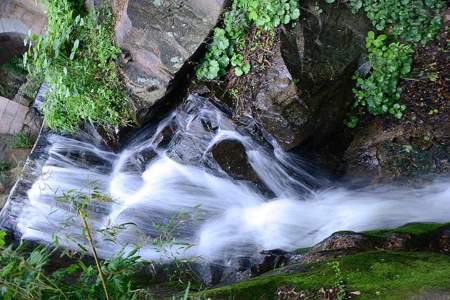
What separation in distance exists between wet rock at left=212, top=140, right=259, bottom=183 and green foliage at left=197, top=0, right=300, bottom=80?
893 mm

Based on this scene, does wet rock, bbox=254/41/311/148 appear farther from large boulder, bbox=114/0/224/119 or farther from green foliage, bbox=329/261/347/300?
green foliage, bbox=329/261/347/300

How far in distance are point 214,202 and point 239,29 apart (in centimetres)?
229

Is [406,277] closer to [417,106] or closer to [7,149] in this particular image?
[417,106]

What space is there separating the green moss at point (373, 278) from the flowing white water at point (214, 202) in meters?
1.86

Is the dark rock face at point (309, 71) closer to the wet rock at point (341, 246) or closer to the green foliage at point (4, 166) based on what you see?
the wet rock at point (341, 246)

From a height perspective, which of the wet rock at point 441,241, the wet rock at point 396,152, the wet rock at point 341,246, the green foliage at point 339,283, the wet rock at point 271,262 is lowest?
the wet rock at point 271,262

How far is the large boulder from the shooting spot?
555cm

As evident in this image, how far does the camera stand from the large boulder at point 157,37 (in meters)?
5.55

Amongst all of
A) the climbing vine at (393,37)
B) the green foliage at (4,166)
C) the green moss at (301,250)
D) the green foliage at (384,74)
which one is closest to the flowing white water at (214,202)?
the green moss at (301,250)

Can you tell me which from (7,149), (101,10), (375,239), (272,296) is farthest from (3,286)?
(7,149)

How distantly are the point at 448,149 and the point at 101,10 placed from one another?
16.4 feet

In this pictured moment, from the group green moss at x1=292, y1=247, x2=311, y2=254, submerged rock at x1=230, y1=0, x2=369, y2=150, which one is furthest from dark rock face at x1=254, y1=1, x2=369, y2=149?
green moss at x1=292, y1=247, x2=311, y2=254

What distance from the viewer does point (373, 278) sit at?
3.05m

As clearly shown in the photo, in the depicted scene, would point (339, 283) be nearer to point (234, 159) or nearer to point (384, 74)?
point (234, 159)
